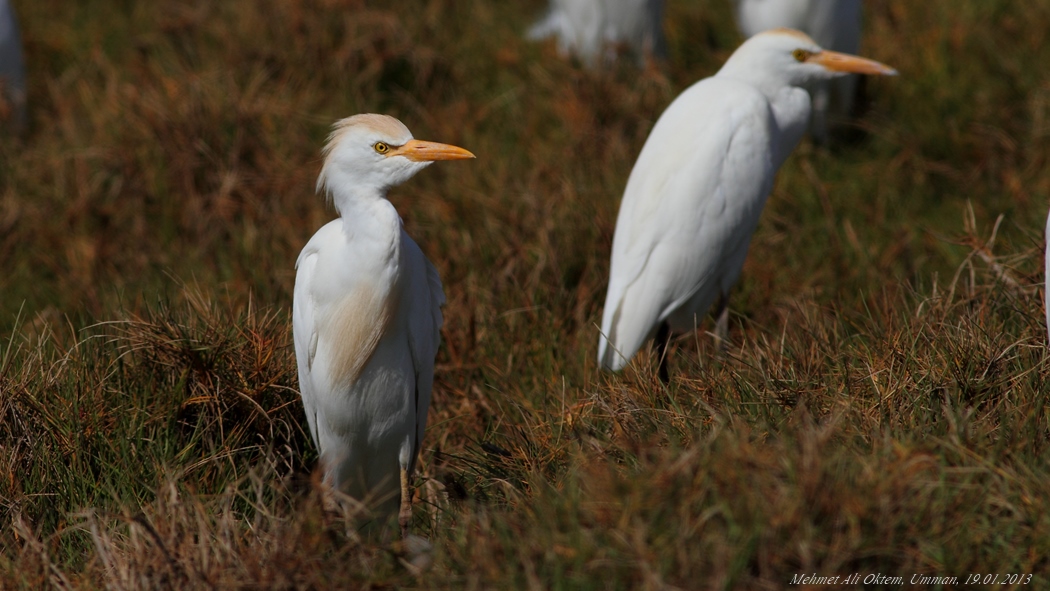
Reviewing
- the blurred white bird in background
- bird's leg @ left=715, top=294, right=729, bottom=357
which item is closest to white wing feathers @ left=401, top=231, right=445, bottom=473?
bird's leg @ left=715, top=294, right=729, bottom=357

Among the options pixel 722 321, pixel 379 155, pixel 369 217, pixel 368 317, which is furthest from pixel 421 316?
pixel 722 321

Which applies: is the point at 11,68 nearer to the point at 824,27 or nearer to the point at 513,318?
the point at 513,318

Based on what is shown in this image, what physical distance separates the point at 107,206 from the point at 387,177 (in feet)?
9.21

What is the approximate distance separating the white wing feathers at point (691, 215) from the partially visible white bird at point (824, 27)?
171 centimetres

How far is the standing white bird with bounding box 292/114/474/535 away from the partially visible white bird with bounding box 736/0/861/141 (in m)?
3.12

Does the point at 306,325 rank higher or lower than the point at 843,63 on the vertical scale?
lower

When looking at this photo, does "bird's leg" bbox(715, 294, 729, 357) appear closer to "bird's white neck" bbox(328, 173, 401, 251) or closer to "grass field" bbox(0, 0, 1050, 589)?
"grass field" bbox(0, 0, 1050, 589)

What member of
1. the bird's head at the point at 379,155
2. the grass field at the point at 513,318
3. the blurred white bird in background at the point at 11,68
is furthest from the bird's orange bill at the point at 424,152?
the blurred white bird in background at the point at 11,68

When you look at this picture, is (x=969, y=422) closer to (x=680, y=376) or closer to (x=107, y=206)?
(x=680, y=376)

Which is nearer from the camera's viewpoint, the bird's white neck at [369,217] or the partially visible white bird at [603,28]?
the bird's white neck at [369,217]

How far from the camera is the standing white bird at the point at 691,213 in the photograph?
369 cm

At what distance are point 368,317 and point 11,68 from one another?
3.98m

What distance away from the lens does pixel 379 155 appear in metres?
2.62

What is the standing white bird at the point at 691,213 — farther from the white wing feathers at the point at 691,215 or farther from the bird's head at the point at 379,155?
the bird's head at the point at 379,155
